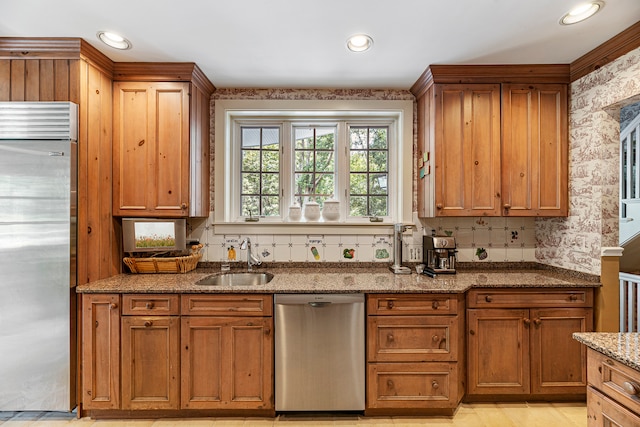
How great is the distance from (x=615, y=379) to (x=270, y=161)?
2640 millimetres

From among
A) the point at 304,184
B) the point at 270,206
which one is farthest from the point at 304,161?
the point at 270,206

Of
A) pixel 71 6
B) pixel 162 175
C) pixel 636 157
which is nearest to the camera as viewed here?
pixel 71 6

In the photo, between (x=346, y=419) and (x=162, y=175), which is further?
(x=162, y=175)

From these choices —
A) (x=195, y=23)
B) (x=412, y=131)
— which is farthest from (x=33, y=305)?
(x=412, y=131)

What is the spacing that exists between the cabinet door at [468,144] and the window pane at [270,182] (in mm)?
1397

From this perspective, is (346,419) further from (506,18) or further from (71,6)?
(71,6)

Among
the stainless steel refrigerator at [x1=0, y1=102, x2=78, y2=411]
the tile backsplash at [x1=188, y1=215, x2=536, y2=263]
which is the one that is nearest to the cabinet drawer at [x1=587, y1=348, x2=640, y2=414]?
the tile backsplash at [x1=188, y1=215, x2=536, y2=263]

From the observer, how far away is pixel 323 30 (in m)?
2.00

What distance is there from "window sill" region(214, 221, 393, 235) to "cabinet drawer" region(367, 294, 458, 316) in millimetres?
809

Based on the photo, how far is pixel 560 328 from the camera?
2287 millimetres

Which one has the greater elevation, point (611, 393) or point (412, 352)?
point (611, 393)

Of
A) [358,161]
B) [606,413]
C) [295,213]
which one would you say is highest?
[358,161]

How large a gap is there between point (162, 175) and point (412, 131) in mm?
2074

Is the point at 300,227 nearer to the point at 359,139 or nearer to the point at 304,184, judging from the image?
the point at 304,184
